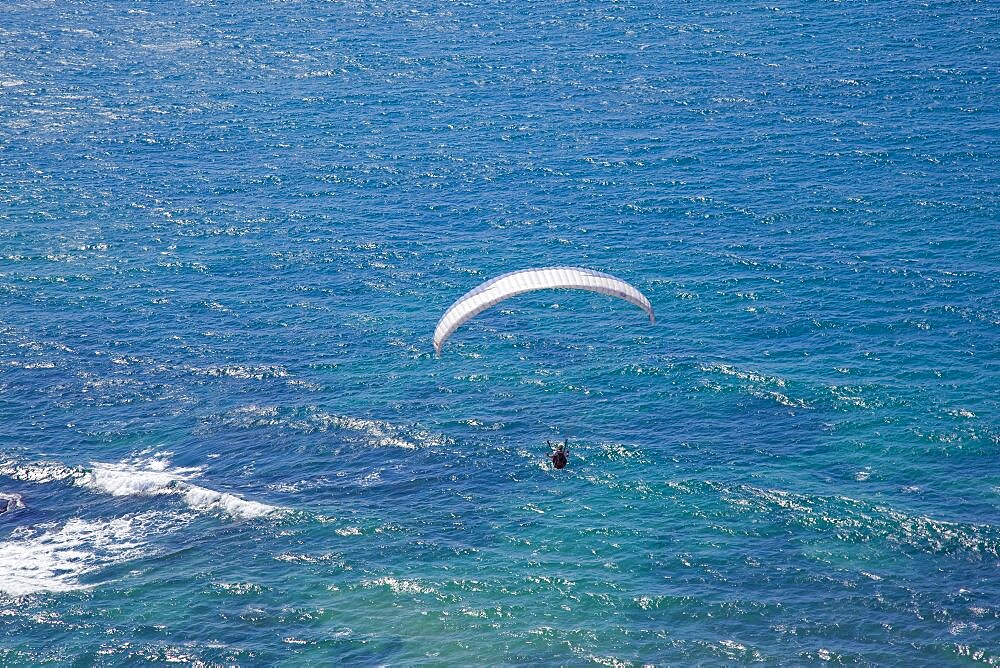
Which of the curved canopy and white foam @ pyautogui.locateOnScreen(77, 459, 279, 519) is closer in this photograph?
the curved canopy

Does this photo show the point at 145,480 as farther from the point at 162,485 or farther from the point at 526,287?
the point at 526,287

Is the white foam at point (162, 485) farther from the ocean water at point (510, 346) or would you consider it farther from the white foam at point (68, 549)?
the white foam at point (68, 549)

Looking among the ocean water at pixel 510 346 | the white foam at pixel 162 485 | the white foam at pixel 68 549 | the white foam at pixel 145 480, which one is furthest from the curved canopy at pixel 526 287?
the white foam at pixel 68 549

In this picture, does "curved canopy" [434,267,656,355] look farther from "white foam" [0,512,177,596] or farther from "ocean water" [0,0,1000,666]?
"white foam" [0,512,177,596]

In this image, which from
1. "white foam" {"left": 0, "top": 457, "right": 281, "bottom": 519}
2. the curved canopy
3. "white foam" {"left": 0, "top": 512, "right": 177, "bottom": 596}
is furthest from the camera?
"white foam" {"left": 0, "top": 457, "right": 281, "bottom": 519}

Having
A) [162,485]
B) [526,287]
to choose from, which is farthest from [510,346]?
[162,485]

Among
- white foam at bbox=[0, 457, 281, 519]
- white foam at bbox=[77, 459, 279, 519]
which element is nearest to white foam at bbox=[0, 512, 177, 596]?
white foam at bbox=[77, 459, 279, 519]
